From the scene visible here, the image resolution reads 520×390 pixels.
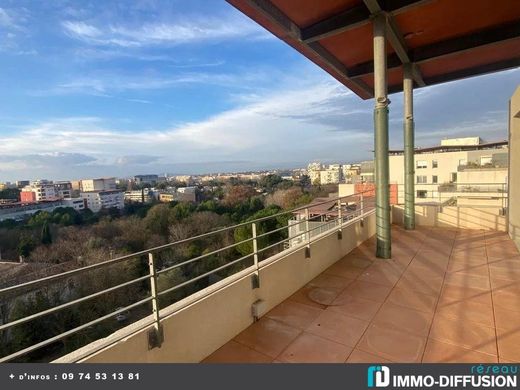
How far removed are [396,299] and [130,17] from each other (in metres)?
8.01

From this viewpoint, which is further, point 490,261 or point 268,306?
point 490,261

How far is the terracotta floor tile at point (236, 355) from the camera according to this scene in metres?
2.19

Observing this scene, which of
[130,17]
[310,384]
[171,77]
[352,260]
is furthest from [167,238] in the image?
[310,384]

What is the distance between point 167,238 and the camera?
31.1 metres

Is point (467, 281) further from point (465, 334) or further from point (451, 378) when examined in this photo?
point (451, 378)

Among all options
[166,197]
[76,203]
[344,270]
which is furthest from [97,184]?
[344,270]

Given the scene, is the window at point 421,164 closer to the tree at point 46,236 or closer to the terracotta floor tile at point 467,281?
the terracotta floor tile at point 467,281

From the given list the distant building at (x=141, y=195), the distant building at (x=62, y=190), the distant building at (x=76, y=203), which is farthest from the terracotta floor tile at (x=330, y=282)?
the distant building at (x=62, y=190)

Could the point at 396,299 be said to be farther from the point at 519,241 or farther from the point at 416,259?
the point at 519,241

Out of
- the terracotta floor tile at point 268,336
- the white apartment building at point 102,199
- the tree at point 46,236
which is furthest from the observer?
the white apartment building at point 102,199

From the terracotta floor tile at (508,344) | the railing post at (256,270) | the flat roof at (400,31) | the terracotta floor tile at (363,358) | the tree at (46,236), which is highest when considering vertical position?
the flat roof at (400,31)

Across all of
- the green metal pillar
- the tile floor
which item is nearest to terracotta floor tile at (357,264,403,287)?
the tile floor

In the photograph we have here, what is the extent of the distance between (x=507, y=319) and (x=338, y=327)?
5.42 ft

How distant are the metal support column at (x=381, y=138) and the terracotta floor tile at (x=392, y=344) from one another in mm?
2294
